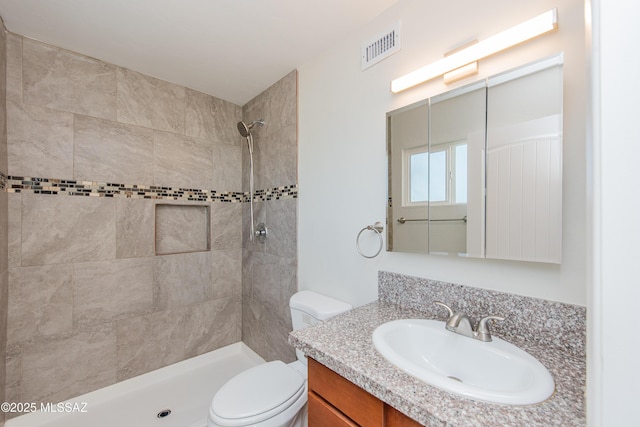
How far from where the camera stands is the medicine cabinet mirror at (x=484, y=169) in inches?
34.4

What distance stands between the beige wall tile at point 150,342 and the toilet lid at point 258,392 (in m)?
1.04

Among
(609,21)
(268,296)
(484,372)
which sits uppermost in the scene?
(609,21)

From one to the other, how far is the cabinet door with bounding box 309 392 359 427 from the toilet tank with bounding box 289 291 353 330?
1.67 ft

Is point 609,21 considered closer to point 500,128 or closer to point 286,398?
point 500,128

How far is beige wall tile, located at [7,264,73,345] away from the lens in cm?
156

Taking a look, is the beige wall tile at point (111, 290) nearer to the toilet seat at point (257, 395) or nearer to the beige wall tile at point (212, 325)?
the beige wall tile at point (212, 325)

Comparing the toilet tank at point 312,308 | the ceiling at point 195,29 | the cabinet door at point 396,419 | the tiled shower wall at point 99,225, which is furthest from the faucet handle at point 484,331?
the tiled shower wall at point 99,225

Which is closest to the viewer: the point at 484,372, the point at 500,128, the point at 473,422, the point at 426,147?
the point at 473,422

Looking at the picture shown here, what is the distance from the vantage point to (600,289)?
0.38 metres

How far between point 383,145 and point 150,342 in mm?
2196

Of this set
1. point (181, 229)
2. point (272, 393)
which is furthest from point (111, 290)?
point (272, 393)

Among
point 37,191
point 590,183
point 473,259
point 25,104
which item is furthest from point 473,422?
point 25,104

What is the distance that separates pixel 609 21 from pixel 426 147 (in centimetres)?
81

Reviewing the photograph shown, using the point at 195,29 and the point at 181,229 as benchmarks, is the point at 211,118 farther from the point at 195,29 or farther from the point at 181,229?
the point at 181,229
